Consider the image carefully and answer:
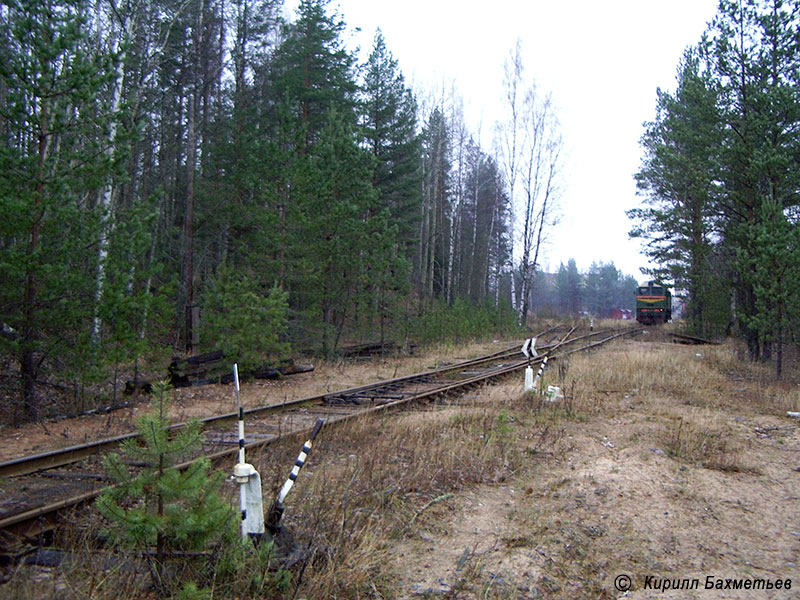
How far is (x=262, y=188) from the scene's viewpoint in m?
16.2

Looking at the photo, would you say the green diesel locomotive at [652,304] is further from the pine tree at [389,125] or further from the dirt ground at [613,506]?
the dirt ground at [613,506]

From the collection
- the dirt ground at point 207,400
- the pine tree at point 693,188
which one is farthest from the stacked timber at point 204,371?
the pine tree at point 693,188

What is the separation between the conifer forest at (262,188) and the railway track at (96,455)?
107 inches

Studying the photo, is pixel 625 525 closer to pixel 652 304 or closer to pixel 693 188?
pixel 693 188

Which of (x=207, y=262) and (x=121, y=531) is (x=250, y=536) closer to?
(x=121, y=531)

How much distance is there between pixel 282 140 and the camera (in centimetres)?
1705

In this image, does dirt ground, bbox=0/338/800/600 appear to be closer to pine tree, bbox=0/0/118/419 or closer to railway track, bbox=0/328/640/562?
railway track, bbox=0/328/640/562

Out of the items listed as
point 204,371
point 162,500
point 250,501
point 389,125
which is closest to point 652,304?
point 389,125

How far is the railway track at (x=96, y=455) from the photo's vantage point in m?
4.47

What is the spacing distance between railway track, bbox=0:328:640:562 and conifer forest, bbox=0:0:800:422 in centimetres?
273

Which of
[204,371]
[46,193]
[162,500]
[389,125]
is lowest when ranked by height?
[204,371]

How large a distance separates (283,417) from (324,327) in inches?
350

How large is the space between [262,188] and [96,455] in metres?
10.9

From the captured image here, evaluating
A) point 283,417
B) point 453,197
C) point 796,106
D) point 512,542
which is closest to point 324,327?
point 283,417
